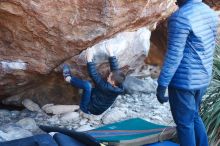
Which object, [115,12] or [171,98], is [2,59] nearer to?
[115,12]

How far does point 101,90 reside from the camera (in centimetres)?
527

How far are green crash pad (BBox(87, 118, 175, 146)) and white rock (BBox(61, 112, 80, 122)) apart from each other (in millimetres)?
734

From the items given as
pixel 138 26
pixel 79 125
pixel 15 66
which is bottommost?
pixel 79 125

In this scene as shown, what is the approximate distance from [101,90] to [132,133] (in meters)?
0.59

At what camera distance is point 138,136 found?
5117 mm

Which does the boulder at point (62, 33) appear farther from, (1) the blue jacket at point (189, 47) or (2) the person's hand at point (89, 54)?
(1) the blue jacket at point (189, 47)

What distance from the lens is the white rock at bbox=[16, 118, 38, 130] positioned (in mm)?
5706

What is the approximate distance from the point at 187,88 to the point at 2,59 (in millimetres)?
2351

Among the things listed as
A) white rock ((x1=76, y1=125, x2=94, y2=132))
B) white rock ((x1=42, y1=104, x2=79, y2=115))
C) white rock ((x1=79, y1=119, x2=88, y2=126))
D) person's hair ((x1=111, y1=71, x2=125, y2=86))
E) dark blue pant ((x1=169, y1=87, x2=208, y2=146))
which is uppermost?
person's hair ((x1=111, y1=71, x2=125, y2=86))

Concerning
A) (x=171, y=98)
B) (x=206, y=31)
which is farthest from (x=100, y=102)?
(x=206, y=31)

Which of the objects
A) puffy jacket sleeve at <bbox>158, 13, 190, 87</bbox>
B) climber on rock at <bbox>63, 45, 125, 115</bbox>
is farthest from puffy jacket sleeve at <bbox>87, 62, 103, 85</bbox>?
puffy jacket sleeve at <bbox>158, 13, 190, 87</bbox>

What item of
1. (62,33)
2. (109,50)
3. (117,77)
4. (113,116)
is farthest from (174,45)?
(113,116)

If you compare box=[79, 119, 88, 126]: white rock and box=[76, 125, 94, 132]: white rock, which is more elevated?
box=[79, 119, 88, 126]: white rock

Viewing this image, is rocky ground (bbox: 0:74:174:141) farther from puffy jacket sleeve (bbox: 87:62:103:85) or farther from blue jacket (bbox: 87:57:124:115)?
puffy jacket sleeve (bbox: 87:62:103:85)
